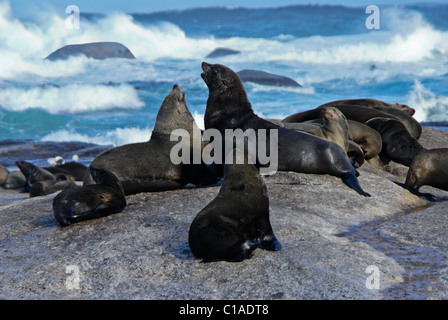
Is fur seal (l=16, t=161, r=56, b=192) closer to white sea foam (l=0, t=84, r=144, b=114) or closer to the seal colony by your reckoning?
the seal colony

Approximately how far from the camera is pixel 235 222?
3.84m

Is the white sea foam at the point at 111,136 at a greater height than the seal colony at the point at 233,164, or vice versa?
the seal colony at the point at 233,164

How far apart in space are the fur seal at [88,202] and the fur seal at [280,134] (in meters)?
2.02

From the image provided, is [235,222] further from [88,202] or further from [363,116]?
[363,116]

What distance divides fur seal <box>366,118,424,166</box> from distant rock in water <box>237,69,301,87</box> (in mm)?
22584

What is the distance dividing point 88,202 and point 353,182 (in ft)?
10.4

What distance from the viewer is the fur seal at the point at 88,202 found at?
4855 millimetres

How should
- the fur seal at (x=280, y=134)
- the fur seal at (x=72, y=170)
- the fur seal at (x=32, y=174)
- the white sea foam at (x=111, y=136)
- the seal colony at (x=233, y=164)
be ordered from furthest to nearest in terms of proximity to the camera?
the white sea foam at (x=111, y=136), the fur seal at (x=72, y=170), the fur seal at (x=32, y=174), the fur seal at (x=280, y=134), the seal colony at (x=233, y=164)

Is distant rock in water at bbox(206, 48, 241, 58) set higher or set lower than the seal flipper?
higher

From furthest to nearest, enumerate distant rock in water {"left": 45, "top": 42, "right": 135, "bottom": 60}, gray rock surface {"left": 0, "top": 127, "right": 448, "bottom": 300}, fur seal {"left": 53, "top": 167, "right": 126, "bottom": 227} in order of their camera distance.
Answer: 1. distant rock in water {"left": 45, "top": 42, "right": 135, "bottom": 60}
2. fur seal {"left": 53, "top": 167, "right": 126, "bottom": 227}
3. gray rock surface {"left": 0, "top": 127, "right": 448, "bottom": 300}

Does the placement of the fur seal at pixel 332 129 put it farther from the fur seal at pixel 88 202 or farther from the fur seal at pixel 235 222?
the fur seal at pixel 235 222

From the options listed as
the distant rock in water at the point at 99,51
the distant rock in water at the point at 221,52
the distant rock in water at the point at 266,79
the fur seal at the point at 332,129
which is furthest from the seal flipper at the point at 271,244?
the distant rock in water at the point at 221,52

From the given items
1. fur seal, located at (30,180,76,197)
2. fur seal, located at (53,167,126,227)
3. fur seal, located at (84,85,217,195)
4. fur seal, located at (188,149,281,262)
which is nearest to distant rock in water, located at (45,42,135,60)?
fur seal, located at (30,180,76,197)

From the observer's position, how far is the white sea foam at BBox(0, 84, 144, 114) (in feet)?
88.6
